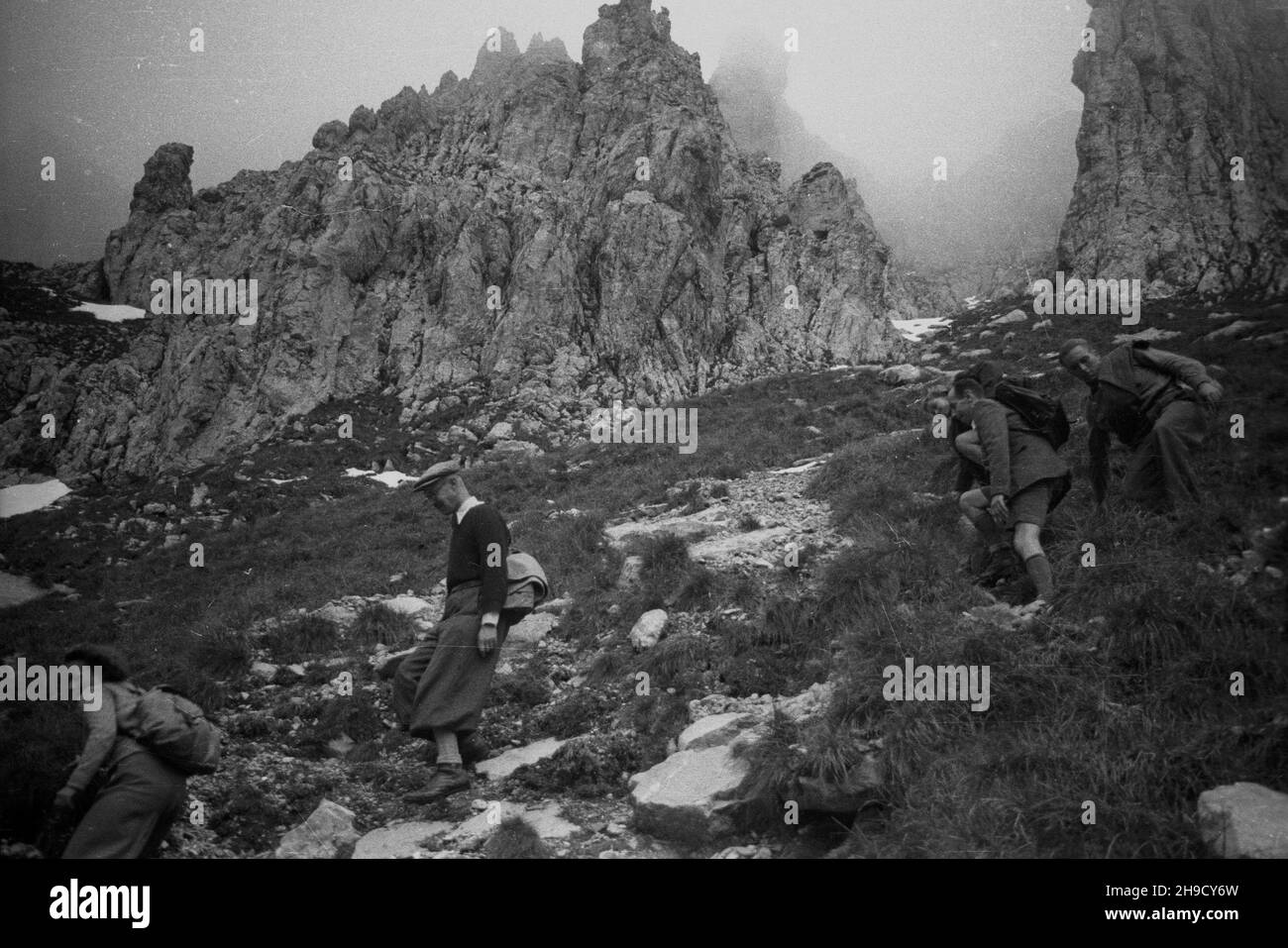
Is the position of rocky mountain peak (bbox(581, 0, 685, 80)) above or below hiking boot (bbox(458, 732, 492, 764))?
above

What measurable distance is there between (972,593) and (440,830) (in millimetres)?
4715

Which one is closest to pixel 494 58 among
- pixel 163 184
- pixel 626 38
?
pixel 626 38

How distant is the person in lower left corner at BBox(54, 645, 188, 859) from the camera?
145 inches

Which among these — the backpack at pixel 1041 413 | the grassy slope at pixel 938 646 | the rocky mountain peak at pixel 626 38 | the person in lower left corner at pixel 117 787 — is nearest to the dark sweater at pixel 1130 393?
the backpack at pixel 1041 413

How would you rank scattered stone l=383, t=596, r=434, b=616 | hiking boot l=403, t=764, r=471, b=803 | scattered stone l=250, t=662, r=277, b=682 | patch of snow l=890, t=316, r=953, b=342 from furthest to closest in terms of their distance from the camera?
patch of snow l=890, t=316, r=953, b=342 → scattered stone l=383, t=596, r=434, b=616 → scattered stone l=250, t=662, r=277, b=682 → hiking boot l=403, t=764, r=471, b=803

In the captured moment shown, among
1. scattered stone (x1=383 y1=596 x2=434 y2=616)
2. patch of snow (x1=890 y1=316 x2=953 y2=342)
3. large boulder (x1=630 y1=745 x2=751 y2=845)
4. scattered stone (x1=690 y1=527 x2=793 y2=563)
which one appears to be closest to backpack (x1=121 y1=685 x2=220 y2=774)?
large boulder (x1=630 y1=745 x2=751 y2=845)

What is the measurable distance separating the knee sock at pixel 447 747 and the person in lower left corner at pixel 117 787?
1.64m

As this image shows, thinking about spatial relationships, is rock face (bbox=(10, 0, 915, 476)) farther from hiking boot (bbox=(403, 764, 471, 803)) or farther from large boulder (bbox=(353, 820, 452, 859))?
large boulder (bbox=(353, 820, 452, 859))

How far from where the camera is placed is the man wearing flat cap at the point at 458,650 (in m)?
5.09

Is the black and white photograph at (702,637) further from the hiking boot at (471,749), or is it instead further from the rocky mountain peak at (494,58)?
the rocky mountain peak at (494,58)

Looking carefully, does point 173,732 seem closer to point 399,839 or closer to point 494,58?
point 399,839

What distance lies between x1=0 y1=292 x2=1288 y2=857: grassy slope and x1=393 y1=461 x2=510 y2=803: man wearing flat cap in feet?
3.83

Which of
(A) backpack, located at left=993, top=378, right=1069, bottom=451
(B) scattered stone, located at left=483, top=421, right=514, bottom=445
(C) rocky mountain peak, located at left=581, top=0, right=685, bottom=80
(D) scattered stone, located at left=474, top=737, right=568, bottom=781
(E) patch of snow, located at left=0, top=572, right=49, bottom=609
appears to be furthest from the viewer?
(C) rocky mountain peak, located at left=581, top=0, right=685, bottom=80
